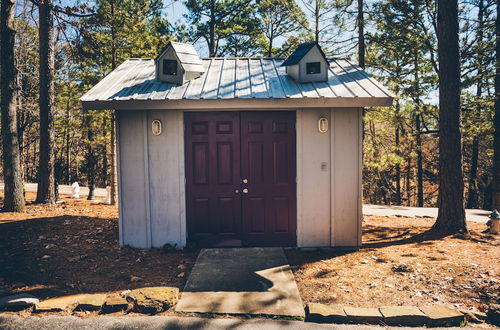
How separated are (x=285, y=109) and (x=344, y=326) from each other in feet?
12.7

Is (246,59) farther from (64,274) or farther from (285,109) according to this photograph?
(64,274)

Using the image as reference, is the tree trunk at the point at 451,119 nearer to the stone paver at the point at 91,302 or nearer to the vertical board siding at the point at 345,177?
the vertical board siding at the point at 345,177

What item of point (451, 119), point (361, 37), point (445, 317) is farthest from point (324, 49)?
point (445, 317)

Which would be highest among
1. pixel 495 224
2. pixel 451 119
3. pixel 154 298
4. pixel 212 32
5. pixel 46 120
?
pixel 212 32

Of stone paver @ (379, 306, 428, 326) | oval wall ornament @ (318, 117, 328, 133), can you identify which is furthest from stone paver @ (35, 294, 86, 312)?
oval wall ornament @ (318, 117, 328, 133)

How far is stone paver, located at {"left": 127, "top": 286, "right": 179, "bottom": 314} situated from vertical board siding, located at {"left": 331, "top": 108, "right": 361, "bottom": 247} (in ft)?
11.1

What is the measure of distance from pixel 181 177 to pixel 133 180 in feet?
2.97

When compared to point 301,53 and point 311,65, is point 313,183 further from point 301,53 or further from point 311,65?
point 301,53

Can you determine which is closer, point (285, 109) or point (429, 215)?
point (285, 109)

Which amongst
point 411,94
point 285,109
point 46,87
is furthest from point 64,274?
point 411,94

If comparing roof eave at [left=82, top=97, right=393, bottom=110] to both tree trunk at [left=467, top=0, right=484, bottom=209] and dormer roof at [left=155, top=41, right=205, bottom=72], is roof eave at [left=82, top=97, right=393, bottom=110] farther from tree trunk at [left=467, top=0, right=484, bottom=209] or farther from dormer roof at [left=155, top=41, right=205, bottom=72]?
tree trunk at [left=467, top=0, right=484, bottom=209]

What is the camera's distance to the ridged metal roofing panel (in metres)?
5.95

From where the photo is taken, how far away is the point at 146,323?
150 inches

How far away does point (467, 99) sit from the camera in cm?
1259
